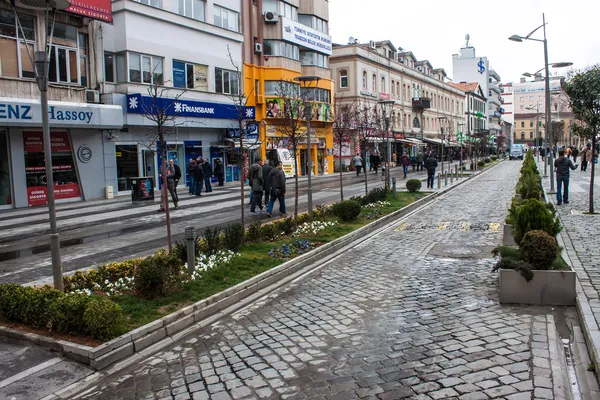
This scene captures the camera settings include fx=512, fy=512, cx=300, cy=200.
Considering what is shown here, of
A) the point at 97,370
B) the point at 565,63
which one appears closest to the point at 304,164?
the point at 565,63

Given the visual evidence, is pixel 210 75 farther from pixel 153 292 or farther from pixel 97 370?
pixel 97 370

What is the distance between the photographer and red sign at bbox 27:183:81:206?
70.3 ft

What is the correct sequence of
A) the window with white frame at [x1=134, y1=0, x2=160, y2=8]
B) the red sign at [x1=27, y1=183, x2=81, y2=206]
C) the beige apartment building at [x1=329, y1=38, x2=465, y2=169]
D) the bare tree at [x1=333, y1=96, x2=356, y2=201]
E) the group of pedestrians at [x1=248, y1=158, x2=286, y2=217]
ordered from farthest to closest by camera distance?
the beige apartment building at [x1=329, y1=38, x2=465, y2=169] < the window with white frame at [x1=134, y1=0, x2=160, y2=8] < the bare tree at [x1=333, y1=96, x2=356, y2=201] < the red sign at [x1=27, y1=183, x2=81, y2=206] < the group of pedestrians at [x1=248, y1=158, x2=286, y2=217]

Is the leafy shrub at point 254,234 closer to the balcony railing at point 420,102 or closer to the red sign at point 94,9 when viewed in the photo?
the red sign at point 94,9

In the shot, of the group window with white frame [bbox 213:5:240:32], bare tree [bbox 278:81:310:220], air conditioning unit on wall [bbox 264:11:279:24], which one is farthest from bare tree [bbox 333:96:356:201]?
window with white frame [bbox 213:5:240:32]

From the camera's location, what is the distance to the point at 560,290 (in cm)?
687

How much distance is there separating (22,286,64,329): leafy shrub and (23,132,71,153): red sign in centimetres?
1706

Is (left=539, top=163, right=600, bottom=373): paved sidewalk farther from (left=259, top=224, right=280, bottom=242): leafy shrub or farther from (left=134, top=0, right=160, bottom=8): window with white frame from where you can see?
(left=134, top=0, right=160, bottom=8): window with white frame

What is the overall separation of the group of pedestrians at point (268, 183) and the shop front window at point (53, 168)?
30.9 ft

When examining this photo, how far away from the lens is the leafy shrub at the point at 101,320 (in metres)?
5.78

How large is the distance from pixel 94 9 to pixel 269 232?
16.5m

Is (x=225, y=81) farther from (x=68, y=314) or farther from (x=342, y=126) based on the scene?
(x=68, y=314)

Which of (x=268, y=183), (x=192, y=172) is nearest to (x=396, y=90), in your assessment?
(x=192, y=172)

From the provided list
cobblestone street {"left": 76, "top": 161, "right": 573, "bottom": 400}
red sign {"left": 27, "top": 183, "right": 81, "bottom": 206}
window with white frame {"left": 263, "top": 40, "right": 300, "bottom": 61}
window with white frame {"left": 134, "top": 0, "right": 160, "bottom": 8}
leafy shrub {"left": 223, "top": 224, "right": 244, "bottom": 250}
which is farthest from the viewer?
window with white frame {"left": 263, "top": 40, "right": 300, "bottom": 61}
